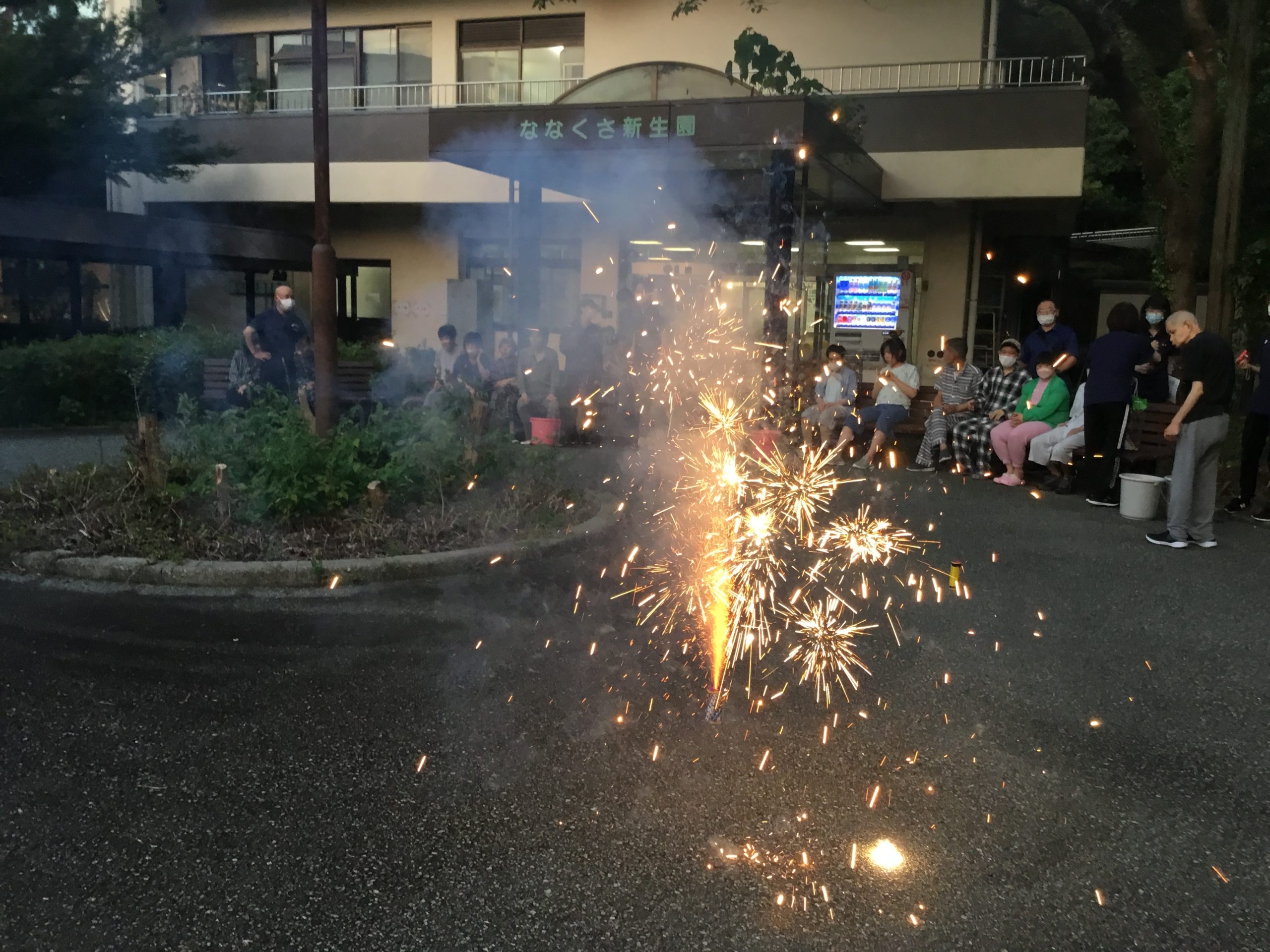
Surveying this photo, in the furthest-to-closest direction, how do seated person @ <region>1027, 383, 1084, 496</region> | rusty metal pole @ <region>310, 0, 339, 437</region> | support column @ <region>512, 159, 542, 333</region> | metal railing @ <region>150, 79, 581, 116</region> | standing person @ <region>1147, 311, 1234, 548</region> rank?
1. metal railing @ <region>150, 79, 581, 116</region>
2. support column @ <region>512, 159, 542, 333</region>
3. seated person @ <region>1027, 383, 1084, 496</region>
4. rusty metal pole @ <region>310, 0, 339, 437</region>
5. standing person @ <region>1147, 311, 1234, 548</region>

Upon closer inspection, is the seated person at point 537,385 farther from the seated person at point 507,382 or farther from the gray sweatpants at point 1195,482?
the gray sweatpants at point 1195,482

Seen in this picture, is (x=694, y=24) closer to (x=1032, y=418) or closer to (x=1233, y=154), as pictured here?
(x=1233, y=154)

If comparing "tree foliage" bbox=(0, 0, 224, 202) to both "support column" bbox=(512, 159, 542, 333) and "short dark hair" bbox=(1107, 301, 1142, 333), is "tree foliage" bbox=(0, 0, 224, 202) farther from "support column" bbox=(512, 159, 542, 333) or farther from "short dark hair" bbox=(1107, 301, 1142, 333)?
"short dark hair" bbox=(1107, 301, 1142, 333)

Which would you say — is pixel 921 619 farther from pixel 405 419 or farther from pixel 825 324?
pixel 825 324

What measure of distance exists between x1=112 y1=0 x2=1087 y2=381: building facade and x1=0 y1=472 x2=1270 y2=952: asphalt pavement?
749cm

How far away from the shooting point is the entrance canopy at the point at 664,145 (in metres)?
10.5

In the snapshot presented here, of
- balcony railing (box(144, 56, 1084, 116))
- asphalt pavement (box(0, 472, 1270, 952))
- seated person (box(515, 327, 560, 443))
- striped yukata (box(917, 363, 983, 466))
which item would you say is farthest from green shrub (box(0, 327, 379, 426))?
striped yukata (box(917, 363, 983, 466))

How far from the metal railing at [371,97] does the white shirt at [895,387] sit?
8842 millimetres

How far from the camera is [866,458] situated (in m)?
10.9

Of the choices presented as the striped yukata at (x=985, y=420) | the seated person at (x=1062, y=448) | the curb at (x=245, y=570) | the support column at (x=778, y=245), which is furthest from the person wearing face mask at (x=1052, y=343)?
the curb at (x=245, y=570)

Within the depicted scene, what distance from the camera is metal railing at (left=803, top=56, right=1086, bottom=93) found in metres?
14.8

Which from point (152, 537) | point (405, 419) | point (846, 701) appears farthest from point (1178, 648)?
point (152, 537)

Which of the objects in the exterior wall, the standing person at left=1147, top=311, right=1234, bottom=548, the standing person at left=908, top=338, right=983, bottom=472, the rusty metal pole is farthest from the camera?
the exterior wall

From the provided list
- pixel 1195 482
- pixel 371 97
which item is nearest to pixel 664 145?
pixel 1195 482
